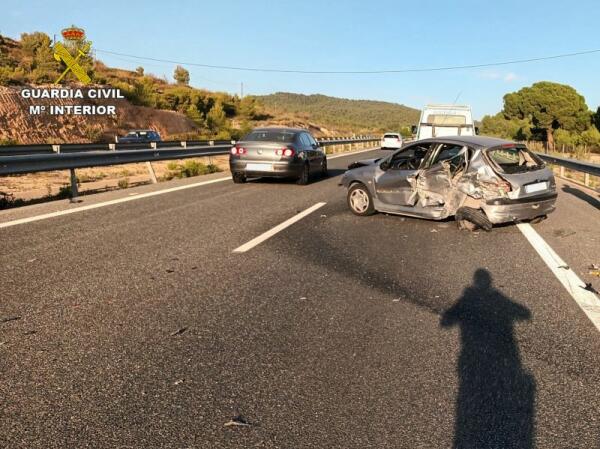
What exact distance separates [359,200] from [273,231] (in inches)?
91.8

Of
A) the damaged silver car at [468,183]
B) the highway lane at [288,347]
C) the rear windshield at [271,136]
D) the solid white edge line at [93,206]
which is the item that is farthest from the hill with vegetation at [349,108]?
the highway lane at [288,347]

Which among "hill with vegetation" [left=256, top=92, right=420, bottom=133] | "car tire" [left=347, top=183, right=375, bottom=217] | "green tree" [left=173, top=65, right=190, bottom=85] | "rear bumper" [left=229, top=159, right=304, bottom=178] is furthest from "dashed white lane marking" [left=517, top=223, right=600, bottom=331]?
"hill with vegetation" [left=256, top=92, right=420, bottom=133]

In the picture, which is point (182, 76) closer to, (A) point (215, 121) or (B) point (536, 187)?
(A) point (215, 121)

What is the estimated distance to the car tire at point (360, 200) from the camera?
28.7ft

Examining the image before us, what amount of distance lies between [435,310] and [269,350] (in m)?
1.55

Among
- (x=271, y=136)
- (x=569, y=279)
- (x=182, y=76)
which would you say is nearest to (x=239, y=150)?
(x=271, y=136)

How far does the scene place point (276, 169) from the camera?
490 inches

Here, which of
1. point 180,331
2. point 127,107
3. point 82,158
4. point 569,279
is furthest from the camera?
point 127,107

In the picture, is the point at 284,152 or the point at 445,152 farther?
the point at 284,152

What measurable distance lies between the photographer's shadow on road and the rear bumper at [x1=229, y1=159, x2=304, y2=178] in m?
8.48

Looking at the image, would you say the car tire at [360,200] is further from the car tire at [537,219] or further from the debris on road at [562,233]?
the debris on road at [562,233]

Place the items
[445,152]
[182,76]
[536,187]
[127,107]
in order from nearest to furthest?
[536,187], [445,152], [127,107], [182,76]

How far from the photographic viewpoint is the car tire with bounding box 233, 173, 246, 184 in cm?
1304

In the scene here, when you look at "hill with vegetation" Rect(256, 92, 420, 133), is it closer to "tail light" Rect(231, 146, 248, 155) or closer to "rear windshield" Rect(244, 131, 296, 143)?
"rear windshield" Rect(244, 131, 296, 143)
